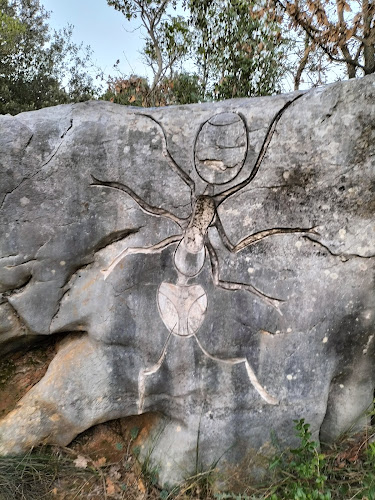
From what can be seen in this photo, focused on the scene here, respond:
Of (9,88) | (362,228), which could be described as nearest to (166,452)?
(362,228)

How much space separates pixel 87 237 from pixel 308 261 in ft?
3.89

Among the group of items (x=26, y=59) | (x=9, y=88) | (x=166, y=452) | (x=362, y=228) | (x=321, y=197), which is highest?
(x=26, y=59)

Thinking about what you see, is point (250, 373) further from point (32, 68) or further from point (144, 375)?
point (32, 68)

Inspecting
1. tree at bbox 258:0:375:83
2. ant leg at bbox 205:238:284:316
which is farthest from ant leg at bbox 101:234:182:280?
tree at bbox 258:0:375:83

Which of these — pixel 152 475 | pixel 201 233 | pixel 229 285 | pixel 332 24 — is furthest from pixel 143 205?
pixel 332 24

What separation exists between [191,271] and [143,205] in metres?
0.44

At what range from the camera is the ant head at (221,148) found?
7.27ft

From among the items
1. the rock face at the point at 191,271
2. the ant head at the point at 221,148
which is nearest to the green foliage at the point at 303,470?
the rock face at the point at 191,271

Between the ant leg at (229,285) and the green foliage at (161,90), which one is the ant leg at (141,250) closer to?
the ant leg at (229,285)

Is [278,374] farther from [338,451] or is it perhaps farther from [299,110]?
[299,110]

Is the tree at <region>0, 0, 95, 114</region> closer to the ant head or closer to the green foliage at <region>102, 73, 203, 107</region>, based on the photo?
the green foliage at <region>102, 73, 203, 107</region>

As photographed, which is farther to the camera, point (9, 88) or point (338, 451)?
point (9, 88)

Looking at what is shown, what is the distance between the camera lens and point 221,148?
2.23 meters

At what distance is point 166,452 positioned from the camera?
2.26m
